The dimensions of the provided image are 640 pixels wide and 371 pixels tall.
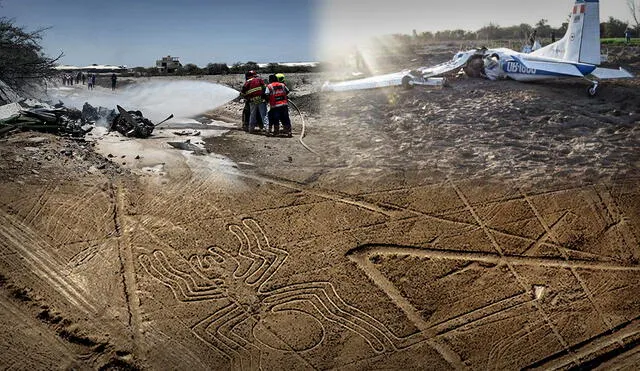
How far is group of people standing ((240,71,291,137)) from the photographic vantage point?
12500mm

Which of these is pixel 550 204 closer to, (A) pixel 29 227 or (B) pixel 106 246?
(B) pixel 106 246

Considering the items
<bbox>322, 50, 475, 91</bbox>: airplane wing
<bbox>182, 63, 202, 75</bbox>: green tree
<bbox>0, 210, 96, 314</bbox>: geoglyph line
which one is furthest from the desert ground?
<bbox>182, 63, 202, 75</bbox>: green tree

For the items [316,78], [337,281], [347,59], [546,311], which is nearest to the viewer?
[546,311]

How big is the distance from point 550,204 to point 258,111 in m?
7.60

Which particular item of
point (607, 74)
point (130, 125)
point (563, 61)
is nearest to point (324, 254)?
point (130, 125)

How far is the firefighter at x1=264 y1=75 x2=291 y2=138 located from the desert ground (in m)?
1.60

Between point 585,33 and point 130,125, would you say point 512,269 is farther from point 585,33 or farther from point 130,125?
point 585,33

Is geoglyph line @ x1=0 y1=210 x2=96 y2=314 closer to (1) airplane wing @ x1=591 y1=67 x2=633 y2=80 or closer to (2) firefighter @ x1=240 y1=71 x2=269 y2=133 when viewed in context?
(2) firefighter @ x1=240 y1=71 x2=269 y2=133

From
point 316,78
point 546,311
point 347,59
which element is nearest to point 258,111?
point 546,311

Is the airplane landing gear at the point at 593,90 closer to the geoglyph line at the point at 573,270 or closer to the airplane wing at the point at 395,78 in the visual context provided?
the airplane wing at the point at 395,78

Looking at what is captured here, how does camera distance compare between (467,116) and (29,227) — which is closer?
(29,227)

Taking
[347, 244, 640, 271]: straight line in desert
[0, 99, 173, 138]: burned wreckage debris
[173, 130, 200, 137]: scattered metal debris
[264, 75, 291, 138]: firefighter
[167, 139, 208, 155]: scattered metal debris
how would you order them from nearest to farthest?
1. [347, 244, 640, 271]: straight line in desert
2. [167, 139, 208, 155]: scattered metal debris
3. [0, 99, 173, 138]: burned wreckage debris
4. [173, 130, 200, 137]: scattered metal debris
5. [264, 75, 291, 138]: firefighter

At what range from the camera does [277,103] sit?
1251 cm

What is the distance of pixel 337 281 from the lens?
6.25m
